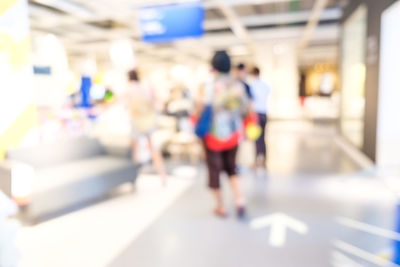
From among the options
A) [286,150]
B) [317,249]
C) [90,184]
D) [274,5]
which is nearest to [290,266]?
[317,249]

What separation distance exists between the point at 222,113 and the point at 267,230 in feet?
3.80

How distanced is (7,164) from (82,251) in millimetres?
1119

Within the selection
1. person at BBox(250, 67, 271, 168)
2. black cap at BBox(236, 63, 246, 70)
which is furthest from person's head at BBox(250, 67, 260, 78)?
black cap at BBox(236, 63, 246, 70)

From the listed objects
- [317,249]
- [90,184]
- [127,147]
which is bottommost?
[317,249]

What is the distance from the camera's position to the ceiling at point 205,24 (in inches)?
301

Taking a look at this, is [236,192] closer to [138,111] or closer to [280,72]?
[138,111]

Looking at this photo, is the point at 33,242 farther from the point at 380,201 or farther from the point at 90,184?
the point at 380,201

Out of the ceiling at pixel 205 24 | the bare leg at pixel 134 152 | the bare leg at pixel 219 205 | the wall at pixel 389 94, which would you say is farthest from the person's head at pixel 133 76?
the wall at pixel 389 94

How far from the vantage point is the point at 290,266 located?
255 centimetres

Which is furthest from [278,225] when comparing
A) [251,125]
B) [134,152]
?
[134,152]

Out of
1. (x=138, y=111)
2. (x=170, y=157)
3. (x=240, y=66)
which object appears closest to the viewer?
(x=240, y=66)

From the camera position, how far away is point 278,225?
332cm

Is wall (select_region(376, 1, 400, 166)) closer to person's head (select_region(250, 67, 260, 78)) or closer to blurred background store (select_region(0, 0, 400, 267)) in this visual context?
blurred background store (select_region(0, 0, 400, 267))

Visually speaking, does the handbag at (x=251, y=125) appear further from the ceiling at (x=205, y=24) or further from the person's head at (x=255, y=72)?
the ceiling at (x=205, y=24)
